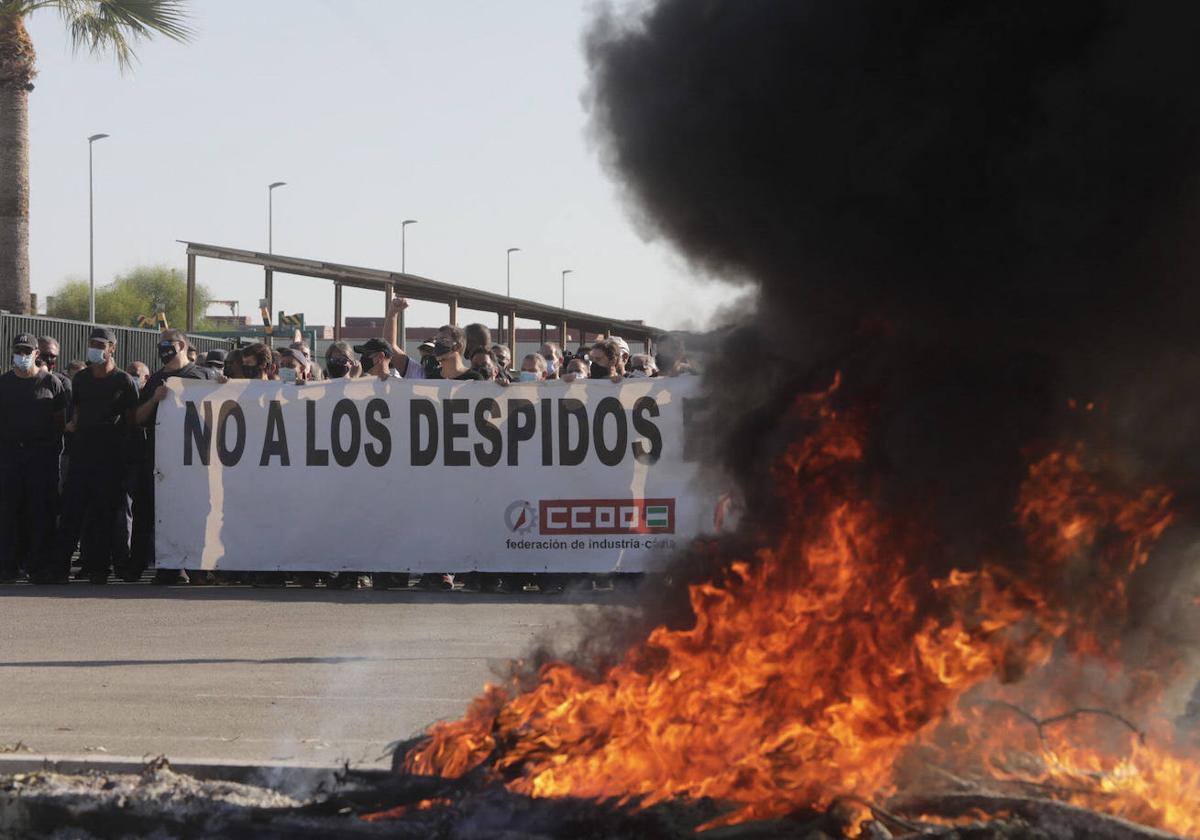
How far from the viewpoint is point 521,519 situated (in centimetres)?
1334

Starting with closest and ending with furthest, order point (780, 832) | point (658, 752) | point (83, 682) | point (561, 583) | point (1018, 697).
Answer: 1. point (780, 832)
2. point (658, 752)
3. point (1018, 697)
4. point (83, 682)
5. point (561, 583)

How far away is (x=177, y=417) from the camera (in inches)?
540

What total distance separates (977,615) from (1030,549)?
0.88 feet

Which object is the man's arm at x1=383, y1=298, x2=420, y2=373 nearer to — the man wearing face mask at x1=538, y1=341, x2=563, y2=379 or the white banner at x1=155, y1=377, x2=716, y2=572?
the white banner at x1=155, y1=377, x2=716, y2=572

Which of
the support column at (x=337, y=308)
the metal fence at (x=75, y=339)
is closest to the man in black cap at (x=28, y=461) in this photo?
the metal fence at (x=75, y=339)

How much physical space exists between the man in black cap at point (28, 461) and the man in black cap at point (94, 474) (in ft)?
0.59

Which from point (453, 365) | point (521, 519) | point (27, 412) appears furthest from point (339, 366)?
point (27, 412)

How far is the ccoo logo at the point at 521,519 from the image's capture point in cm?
1333

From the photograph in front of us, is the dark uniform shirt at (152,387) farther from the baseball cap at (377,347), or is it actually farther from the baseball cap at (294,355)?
the baseball cap at (377,347)

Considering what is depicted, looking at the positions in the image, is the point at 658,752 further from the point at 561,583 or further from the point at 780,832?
the point at 561,583

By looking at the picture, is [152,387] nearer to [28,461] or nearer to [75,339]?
[28,461]

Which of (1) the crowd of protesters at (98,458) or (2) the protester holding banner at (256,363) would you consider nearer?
(1) the crowd of protesters at (98,458)

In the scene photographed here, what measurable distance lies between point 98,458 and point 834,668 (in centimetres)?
952

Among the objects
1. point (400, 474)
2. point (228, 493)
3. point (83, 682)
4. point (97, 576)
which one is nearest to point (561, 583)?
point (400, 474)
